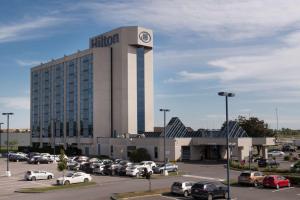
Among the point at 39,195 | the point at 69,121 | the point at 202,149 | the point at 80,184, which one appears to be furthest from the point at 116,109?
the point at 39,195

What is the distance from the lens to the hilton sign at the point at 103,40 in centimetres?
10832

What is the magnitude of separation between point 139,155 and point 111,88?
27.7 meters

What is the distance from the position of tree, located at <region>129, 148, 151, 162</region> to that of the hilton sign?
32722mm

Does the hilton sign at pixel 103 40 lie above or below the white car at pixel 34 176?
above

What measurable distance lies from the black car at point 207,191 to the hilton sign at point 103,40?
74447 mm

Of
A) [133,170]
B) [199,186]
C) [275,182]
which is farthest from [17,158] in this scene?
[199,186]

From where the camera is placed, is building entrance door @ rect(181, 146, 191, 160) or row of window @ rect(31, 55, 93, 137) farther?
row of window @ rect(31, 55, 93, 137)

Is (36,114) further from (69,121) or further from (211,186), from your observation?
(211,186)

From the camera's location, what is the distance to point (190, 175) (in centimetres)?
5862

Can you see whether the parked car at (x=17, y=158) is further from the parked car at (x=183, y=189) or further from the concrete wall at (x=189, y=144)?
the parked car at (x=183, y=189)

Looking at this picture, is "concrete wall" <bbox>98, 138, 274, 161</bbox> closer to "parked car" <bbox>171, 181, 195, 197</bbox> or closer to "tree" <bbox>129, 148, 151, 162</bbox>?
"tree" <bbox>129, 148, 151, 162</bbox>

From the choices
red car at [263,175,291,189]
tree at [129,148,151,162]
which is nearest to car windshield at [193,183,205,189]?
red car at [263,175,291,189]

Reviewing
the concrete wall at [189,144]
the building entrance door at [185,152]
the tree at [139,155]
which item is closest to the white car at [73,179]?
the concrete wall at [189,144]

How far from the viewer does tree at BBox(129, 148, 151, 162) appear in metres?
85.2
